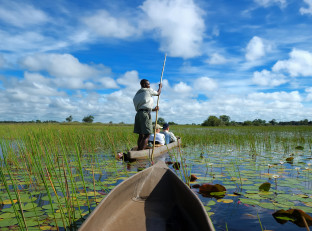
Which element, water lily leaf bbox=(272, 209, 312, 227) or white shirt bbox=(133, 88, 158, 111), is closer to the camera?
water lily leaf bbox=(272, 209, 312, 227)

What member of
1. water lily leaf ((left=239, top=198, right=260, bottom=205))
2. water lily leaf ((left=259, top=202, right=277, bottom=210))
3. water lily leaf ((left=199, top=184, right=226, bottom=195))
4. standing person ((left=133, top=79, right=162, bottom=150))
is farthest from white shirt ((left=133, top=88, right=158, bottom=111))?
water lily leaf ((left=259, top=202, right=277, bottom=210))

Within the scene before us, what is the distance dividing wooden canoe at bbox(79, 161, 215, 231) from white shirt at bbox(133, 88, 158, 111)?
10.3 ft

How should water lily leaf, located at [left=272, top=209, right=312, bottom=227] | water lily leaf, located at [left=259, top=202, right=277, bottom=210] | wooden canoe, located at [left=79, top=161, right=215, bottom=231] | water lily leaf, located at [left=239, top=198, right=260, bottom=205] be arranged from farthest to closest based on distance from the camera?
water lily leaf, located at [left=239, top=198, right=260, bottom=205]
water lily leaf, located at [left=259, top=202, right=277, bottom=210]
water lily leaf, located at [left=272, top=209, right=312, bottom=227]
wooden canoe, located at [left=79, top=161, right=215, bottom=231]

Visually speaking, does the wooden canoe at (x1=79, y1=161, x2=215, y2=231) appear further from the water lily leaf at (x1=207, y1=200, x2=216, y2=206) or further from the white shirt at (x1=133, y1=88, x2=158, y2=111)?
the white shirt at (x1=133, y1=88, x2=158, y2=111)

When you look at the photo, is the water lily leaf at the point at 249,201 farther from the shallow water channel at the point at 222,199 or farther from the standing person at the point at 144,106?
the standing person at the point at 144,106

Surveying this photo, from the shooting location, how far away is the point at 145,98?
557cm

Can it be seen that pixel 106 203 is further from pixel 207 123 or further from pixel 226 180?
pixel 207 123

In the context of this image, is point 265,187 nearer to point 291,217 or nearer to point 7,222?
point 291,217

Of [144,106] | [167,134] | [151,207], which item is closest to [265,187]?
[151,207]

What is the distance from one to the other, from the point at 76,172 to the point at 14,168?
4.39 feet

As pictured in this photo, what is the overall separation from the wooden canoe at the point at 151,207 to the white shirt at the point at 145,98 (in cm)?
313

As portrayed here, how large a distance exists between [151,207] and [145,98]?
358cm

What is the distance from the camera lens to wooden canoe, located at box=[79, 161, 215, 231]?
1.72m

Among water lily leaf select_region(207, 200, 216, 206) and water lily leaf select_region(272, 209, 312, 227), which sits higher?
water lily leaf select_region(272, 209, 312, 227)
